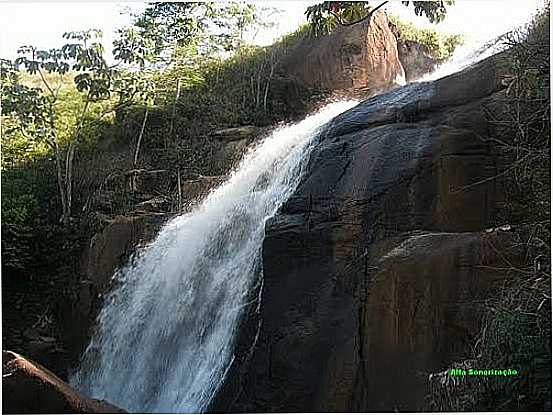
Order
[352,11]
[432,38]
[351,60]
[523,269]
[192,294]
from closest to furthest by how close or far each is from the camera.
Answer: [523,269] → [352,11] → [192,294] → [432,38] → [351,60]

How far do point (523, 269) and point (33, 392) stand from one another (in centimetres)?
179

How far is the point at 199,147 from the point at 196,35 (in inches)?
18.9

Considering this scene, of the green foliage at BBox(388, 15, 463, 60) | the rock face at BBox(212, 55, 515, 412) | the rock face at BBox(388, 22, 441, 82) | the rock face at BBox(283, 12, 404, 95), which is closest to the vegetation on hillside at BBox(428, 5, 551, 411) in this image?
the rock face at BBox(212, 55, 515, 412)

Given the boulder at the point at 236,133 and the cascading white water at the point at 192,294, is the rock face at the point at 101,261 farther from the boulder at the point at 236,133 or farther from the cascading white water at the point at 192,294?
the boulder at the point at 236,133

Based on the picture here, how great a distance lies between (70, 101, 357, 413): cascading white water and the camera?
2875 mm

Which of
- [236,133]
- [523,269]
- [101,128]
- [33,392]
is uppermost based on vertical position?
[101,128]

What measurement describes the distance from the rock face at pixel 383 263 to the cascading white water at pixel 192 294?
12 centimetres

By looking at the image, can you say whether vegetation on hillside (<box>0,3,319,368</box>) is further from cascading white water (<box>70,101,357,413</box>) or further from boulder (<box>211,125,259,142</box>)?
cascading white water (<box>70,101,357,413</box>)

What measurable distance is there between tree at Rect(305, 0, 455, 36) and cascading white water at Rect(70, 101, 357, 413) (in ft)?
1.56

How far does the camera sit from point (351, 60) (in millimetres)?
3713

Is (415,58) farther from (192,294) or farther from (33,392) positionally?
(33,392)

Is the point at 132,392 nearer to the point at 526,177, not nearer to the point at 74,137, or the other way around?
the point at 74,137

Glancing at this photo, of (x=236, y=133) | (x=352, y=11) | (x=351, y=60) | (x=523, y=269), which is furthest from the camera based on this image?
(x=351, y=60)

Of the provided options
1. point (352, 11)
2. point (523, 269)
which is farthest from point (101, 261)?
point (523, 269)
